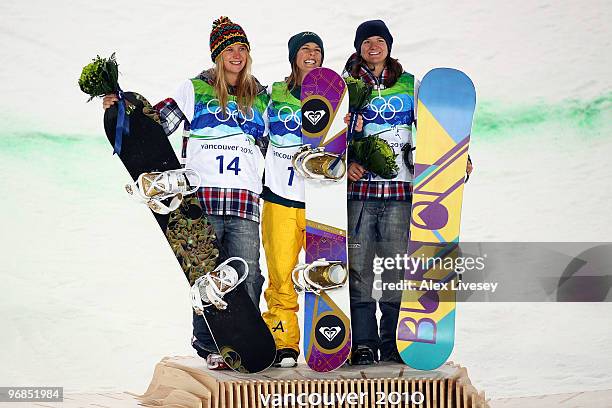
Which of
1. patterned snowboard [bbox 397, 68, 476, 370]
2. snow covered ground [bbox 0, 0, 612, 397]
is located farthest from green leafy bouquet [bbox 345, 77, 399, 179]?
snow covered ground [bbox 0, 0, 612, 397]

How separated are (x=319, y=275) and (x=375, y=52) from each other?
0.91 m

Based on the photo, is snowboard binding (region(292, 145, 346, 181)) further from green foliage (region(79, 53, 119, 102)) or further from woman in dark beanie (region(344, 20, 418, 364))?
green foliage (region(79, 53, 119, 102))

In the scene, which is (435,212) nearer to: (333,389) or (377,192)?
(377,192)

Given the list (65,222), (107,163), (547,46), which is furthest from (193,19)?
(547,46)

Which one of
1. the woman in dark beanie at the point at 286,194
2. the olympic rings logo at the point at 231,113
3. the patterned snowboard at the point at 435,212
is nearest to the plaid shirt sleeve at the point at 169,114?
the olympic rings logo at the point at 231,113

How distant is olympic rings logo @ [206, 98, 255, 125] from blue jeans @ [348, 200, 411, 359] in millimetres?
532

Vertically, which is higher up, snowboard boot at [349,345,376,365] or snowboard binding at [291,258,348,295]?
snowboard binding at [291,258,348,295]

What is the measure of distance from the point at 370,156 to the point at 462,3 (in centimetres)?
442

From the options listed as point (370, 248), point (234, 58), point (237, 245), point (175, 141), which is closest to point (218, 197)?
point (237, 245)

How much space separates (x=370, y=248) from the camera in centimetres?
340

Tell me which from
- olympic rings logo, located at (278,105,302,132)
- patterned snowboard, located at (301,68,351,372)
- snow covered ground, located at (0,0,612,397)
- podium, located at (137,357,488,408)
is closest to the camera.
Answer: podium, located at (137,357,488,408)

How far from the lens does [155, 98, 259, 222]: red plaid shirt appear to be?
10.7 ft

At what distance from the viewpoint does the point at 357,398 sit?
3.12 m

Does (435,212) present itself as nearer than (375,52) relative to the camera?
Yes
